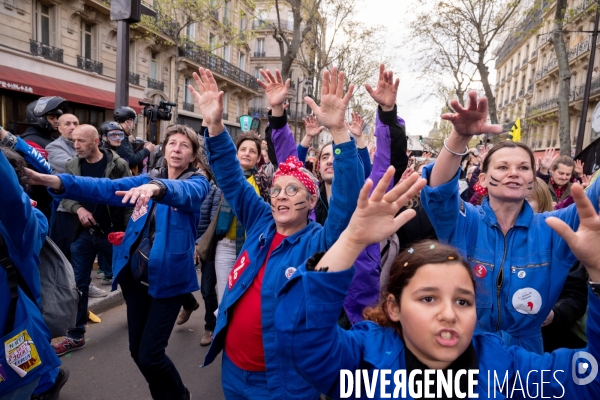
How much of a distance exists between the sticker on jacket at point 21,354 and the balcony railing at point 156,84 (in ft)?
73.8

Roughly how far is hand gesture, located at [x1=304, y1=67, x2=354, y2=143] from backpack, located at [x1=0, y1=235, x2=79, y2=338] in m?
1.69

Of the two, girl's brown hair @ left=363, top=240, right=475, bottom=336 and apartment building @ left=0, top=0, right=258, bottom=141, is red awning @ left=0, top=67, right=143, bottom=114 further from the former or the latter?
girl's brown hair @ left=363, top=240, right=475, bottom=336

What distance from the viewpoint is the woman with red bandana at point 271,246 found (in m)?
1.91

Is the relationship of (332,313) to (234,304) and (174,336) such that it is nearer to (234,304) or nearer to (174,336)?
(234,304)

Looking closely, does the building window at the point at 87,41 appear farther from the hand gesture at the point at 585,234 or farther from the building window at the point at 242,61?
the hand gesture at the point at 585,234

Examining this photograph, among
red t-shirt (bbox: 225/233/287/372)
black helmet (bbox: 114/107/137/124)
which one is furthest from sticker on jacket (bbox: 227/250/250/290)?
black helmet (bbox: 114/107/137/124)

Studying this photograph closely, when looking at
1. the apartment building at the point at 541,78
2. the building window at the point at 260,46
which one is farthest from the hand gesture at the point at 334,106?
the building window at the point at 260,46

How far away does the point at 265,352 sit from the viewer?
192cm

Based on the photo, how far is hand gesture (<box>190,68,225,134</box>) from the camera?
2.34 metres

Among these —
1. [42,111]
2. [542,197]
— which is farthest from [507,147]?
[42,111]

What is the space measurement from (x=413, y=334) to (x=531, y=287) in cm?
89

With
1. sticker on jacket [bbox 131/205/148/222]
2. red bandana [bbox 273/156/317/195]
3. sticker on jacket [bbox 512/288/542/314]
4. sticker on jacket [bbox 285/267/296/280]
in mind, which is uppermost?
red bandana [bbox 273/156/317/195]

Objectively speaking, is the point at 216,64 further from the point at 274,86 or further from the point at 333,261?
the point at 333,261

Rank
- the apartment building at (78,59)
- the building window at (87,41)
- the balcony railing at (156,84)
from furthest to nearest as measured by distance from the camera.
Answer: the balcony railing at (156,84) < the building window at (87,41) < the apartment building at (78,59)
